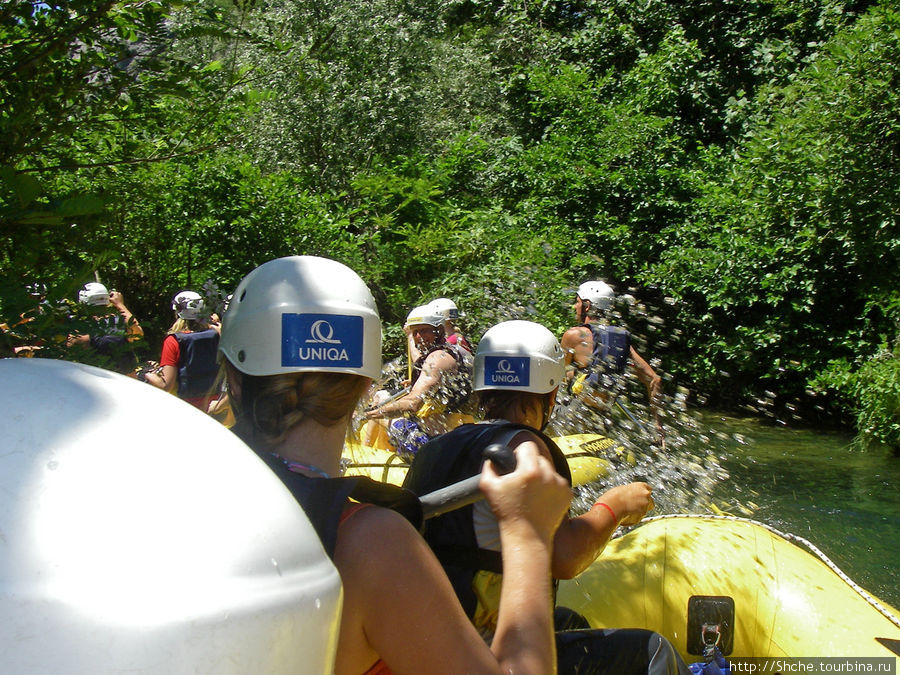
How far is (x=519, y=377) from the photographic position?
2.92 m

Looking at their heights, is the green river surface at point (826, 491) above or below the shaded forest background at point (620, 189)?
below

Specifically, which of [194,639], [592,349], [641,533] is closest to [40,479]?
[194,639]

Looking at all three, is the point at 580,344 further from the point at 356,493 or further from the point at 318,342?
the point at 356,493

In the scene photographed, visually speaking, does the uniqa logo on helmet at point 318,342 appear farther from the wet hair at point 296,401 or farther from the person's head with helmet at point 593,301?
the person's head with helmet at point 593,301

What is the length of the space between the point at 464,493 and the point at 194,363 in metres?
5.78

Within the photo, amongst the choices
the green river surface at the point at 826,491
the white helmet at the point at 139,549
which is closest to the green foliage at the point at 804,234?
the green river surface at the point at 826,491

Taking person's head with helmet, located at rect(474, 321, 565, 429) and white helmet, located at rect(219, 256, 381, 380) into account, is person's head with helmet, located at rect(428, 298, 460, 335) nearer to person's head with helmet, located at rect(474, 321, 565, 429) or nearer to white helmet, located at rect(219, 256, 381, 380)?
person's head with helmet, located at rect(474, 321, 565, 429)

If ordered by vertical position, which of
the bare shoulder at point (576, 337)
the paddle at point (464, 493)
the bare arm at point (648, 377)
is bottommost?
the bare arm at point (648, 377)

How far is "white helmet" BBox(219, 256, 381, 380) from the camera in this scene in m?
1.59

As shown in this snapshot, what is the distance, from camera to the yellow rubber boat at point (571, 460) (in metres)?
4.92

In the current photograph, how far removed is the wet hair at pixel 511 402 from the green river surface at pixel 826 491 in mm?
1239

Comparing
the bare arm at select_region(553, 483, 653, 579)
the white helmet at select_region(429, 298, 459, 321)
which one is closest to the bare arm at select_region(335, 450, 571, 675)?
the bare arm at select_region(553, 483, 653, 579)

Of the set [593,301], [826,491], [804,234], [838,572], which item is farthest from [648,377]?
[838,572]

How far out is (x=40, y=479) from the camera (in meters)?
0.92
